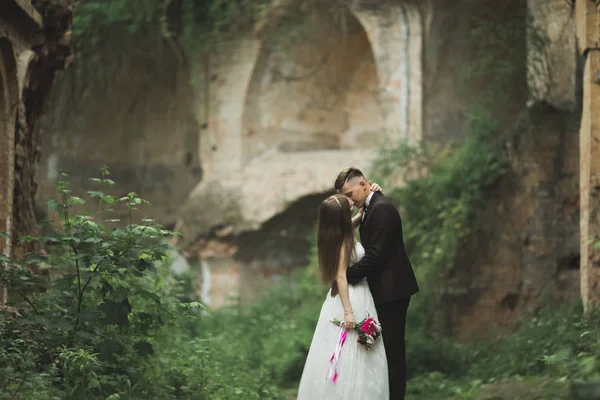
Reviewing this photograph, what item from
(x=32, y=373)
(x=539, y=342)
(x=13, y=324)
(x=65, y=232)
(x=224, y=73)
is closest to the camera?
(x=32, y=373)

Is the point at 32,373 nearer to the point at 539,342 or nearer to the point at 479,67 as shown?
the point at 539,342

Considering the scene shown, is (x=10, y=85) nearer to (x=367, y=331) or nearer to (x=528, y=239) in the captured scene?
(x=367, y=331)

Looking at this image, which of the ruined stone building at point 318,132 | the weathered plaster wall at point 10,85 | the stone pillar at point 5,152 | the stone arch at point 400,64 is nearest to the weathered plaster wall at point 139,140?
the ruined stone building at point 318,132

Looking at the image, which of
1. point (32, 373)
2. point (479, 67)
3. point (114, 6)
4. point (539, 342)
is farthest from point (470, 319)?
point (114, 6)

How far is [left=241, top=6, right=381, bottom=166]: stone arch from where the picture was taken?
14859mm

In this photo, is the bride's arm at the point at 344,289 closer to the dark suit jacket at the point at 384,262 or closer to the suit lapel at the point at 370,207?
the dark suit jacket at the point at 384,262

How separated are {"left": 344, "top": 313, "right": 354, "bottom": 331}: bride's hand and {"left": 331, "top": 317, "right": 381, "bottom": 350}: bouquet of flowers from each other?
3cm

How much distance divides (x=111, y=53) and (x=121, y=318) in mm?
10806

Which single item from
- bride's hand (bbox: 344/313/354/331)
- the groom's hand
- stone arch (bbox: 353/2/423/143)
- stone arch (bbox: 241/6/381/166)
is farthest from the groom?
stone arch (bbox: 241/6/381/166)

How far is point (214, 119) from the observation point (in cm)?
1538

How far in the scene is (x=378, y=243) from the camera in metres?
5.55

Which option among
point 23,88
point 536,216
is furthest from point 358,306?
point 536,216

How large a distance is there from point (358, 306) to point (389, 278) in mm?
278

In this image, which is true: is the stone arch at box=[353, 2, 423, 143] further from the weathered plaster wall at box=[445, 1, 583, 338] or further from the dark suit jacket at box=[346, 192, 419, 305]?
the dark suit jacket at box=[346, 192, 419, 305]
